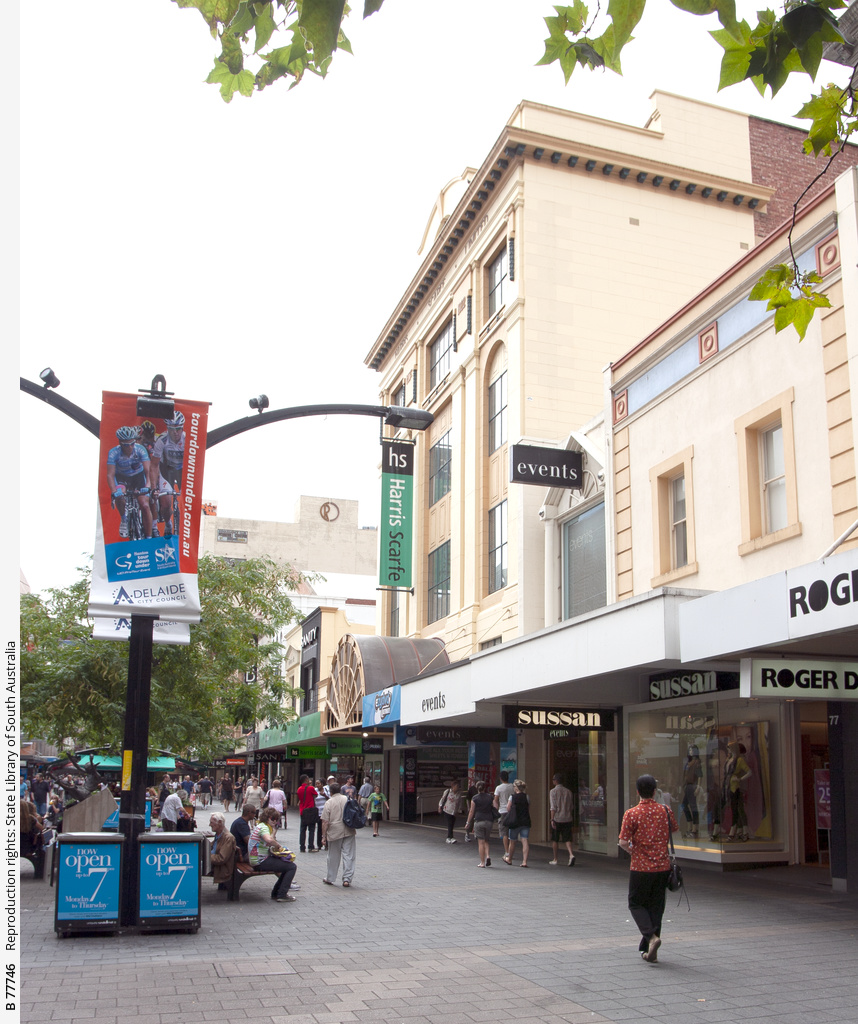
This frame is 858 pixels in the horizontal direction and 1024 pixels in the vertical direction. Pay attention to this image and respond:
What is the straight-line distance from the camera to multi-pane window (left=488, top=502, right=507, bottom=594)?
27.1 metres

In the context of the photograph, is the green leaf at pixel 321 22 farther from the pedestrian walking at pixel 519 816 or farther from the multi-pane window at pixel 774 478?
the pedestrian walking at pixel 519 816

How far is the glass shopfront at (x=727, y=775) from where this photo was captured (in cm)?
1602

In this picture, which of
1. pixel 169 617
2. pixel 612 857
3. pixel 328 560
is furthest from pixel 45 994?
pixel 328 560

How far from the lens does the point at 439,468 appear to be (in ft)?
110

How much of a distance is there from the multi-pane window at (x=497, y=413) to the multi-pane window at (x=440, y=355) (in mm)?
4025

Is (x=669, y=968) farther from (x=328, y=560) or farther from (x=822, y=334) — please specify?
(x=328, y=560)

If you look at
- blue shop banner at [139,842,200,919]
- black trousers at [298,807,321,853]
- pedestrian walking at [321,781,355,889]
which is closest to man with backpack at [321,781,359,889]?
pedestrian walking at [321,781,355,889]

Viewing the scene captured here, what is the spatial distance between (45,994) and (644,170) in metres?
26.4

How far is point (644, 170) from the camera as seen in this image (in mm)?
28562

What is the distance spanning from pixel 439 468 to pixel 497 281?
7.04m

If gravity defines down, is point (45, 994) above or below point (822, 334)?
below

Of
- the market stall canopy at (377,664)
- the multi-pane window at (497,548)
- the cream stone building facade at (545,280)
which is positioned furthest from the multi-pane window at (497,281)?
the market stall canopy at (377,664)

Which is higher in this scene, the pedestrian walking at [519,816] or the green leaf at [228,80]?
the green leaf at [228,80]

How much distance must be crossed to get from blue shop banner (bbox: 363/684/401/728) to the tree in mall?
2066 centimetres
